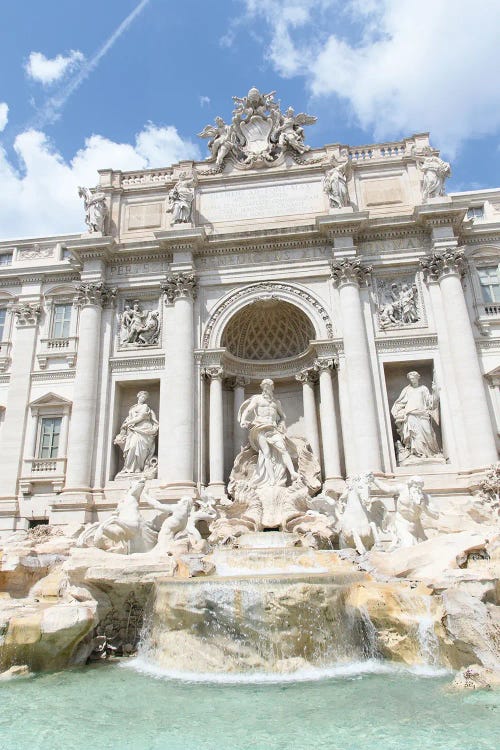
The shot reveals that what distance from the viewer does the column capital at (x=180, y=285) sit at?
19228 mm

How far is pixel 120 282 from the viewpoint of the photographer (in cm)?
2023

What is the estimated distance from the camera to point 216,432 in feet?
59.0

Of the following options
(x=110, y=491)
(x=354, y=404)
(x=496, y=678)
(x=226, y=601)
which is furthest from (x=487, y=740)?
(x=110, y=491)

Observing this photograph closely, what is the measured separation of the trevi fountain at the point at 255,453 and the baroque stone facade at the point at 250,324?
0.28 feet

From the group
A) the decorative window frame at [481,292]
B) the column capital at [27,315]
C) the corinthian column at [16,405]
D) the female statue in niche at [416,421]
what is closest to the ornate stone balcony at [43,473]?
the corinthian column at [16,405]

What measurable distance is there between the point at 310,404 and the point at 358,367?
7.91 ft

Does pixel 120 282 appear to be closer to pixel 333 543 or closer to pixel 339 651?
pixel 333 543

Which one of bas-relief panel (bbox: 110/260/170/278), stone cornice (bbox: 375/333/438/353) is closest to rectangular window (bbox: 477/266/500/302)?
stone cornice (bbox: 375/333/438/353)

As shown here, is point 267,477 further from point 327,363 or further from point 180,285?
Result: point 180,285

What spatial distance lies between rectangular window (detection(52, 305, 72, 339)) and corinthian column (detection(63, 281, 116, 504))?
0.81m

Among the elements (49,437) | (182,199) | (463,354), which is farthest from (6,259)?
(463,354)

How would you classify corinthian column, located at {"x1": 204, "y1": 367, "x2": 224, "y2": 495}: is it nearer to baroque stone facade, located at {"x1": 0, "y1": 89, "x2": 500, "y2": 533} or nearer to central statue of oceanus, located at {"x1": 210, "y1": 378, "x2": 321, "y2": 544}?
baroque stone facade, located at {"x1": 0, "y1": 89, "x2": 500, "y2": 533}

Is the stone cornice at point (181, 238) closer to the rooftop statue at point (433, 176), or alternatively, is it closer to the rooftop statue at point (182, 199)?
the rooftop statue at point (182, 199)

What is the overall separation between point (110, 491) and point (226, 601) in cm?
958
